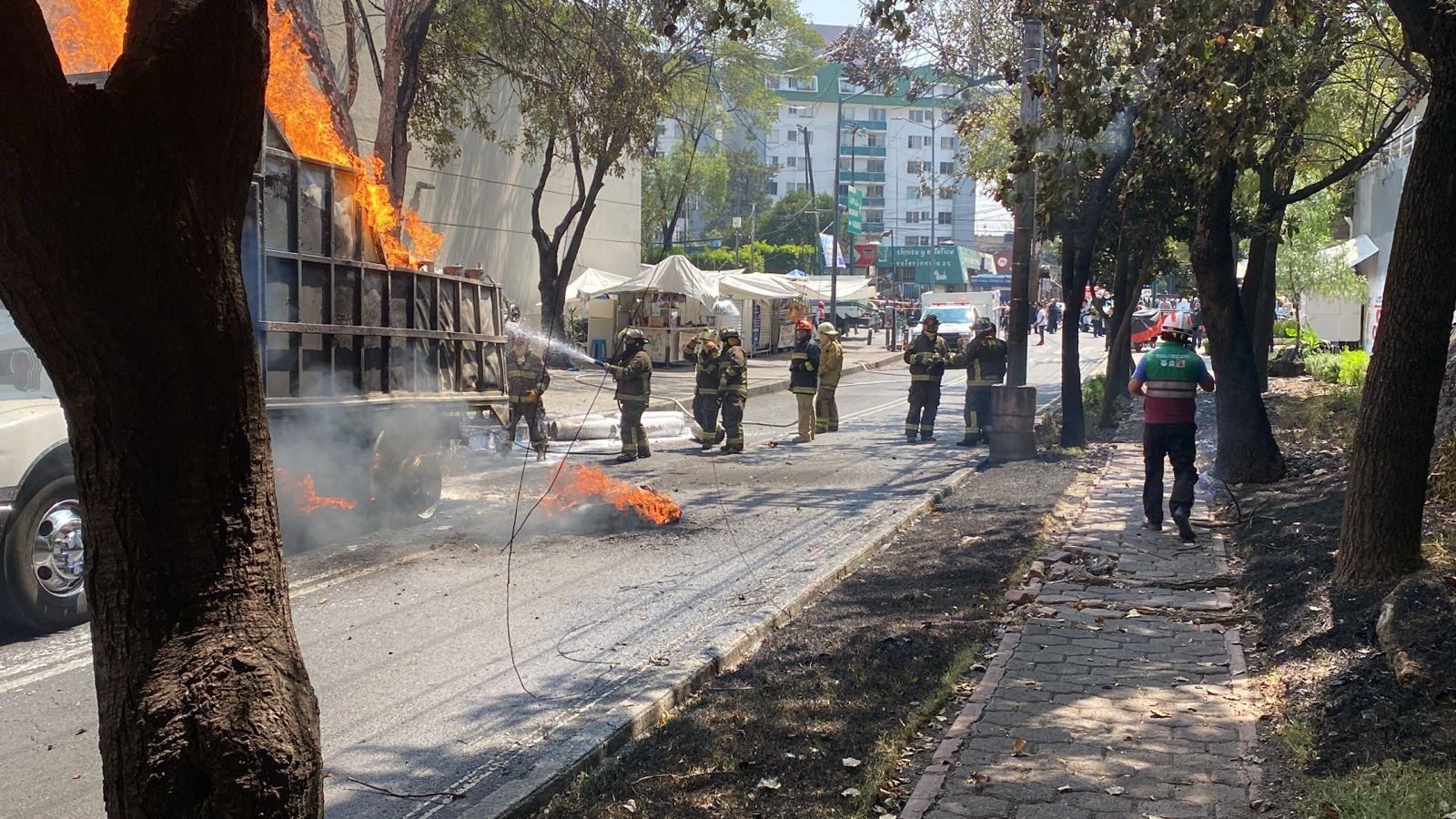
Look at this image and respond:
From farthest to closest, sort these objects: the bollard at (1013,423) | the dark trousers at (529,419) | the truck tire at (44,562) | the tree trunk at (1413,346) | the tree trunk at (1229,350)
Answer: the bollard at (1013,423) → the dark trousers at (529,419) → the tree trunk at (1229,350) → the truck tire at (44,562) → the tree trunk at (1413,346)

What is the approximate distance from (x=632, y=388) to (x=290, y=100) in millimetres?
5491

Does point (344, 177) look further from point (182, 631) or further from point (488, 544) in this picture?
point (182, 631)

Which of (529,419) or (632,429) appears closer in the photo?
(632,429)

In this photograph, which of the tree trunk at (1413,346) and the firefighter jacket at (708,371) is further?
the firefighter jacket at (708,371)

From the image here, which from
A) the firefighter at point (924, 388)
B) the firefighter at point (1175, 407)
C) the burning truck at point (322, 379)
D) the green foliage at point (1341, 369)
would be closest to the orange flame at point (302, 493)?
the burning truck at point (322, 379)

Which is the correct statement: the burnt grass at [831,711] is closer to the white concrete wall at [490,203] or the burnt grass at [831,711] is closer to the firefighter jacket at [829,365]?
the firefighter jacket at [829,365]

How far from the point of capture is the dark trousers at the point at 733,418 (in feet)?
54.3

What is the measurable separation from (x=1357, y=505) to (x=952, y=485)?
678 cm

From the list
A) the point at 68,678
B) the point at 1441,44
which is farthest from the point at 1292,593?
the point at 68,678

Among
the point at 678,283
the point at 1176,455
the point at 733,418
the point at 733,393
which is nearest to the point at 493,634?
the point at 1176,455

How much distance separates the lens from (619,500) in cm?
1095

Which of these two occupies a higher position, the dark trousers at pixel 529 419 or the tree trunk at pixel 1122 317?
the tree trunk at pixel 1122 317

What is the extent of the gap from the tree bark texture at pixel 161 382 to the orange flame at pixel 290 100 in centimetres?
633

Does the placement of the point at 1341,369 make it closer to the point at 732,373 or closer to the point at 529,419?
the point at 732,373
